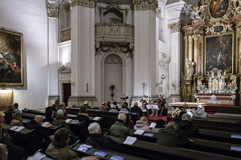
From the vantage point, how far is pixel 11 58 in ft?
45.8

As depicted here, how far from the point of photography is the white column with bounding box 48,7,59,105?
54.1 ft

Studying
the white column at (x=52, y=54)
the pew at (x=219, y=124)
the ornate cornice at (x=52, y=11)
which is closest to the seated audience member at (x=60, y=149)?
the pew at (x=219, y=124)

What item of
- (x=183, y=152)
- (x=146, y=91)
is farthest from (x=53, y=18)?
(x=183, y=152)

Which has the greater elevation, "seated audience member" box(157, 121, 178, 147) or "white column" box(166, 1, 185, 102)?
"white column" box(166, 1, 185, 102)

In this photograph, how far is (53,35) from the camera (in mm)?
16719

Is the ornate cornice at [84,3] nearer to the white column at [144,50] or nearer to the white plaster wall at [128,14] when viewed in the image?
the white plaster wall at [128,14]

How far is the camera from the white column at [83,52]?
14.2m

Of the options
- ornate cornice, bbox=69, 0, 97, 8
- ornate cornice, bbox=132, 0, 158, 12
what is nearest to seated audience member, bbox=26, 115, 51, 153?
ornate cornice, bbox=69, 0, 97, 8

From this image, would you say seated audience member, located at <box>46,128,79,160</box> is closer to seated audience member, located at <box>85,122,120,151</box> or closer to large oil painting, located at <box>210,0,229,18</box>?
seated audience member, located at <box>85,122,120,151</box>

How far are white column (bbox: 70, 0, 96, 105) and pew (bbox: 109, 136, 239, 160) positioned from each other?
10627 mm

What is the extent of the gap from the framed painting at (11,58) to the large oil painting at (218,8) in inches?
657

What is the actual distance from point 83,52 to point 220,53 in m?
12.3

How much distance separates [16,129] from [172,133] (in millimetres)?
3770

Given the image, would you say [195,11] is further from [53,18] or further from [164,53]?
[53,18]
